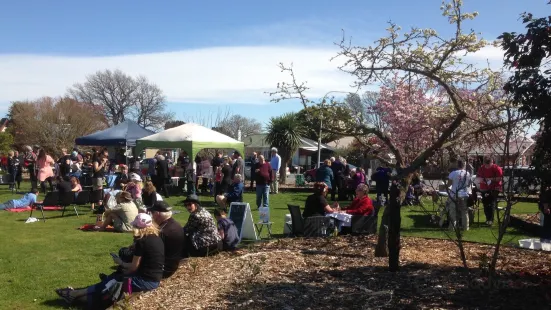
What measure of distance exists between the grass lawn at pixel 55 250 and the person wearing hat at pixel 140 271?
1.20 feet

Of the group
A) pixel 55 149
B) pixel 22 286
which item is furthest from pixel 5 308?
pixel 55 149

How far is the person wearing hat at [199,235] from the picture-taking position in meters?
7.60

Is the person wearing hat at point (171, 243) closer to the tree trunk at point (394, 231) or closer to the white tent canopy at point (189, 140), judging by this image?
the tree trunk at point (394, 231)

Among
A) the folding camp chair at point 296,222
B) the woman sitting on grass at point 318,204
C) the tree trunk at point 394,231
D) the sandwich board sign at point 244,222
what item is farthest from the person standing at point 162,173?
the tree trunk at point 394,231

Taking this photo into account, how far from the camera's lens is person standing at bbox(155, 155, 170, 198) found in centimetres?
1795

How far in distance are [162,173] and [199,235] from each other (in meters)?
10.9

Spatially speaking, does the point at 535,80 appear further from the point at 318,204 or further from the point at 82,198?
the point at 82,198

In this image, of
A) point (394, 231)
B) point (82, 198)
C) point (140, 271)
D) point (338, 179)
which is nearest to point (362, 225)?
point (394, 231)

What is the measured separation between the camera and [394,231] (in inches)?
245

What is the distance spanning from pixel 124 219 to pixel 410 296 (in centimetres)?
682

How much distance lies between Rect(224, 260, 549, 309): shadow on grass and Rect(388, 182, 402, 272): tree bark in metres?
0.13

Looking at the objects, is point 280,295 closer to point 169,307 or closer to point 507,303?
point 169,307

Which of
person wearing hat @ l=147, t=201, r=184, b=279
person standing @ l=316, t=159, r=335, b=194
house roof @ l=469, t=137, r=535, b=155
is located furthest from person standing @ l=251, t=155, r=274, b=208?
house roof @ l=469, t=137, r=535, b=155

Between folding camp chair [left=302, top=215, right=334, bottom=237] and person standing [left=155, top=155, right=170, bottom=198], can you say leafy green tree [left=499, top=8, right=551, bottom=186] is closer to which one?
folding camp chair [left=302, top=215, right=334, bottom=237]
